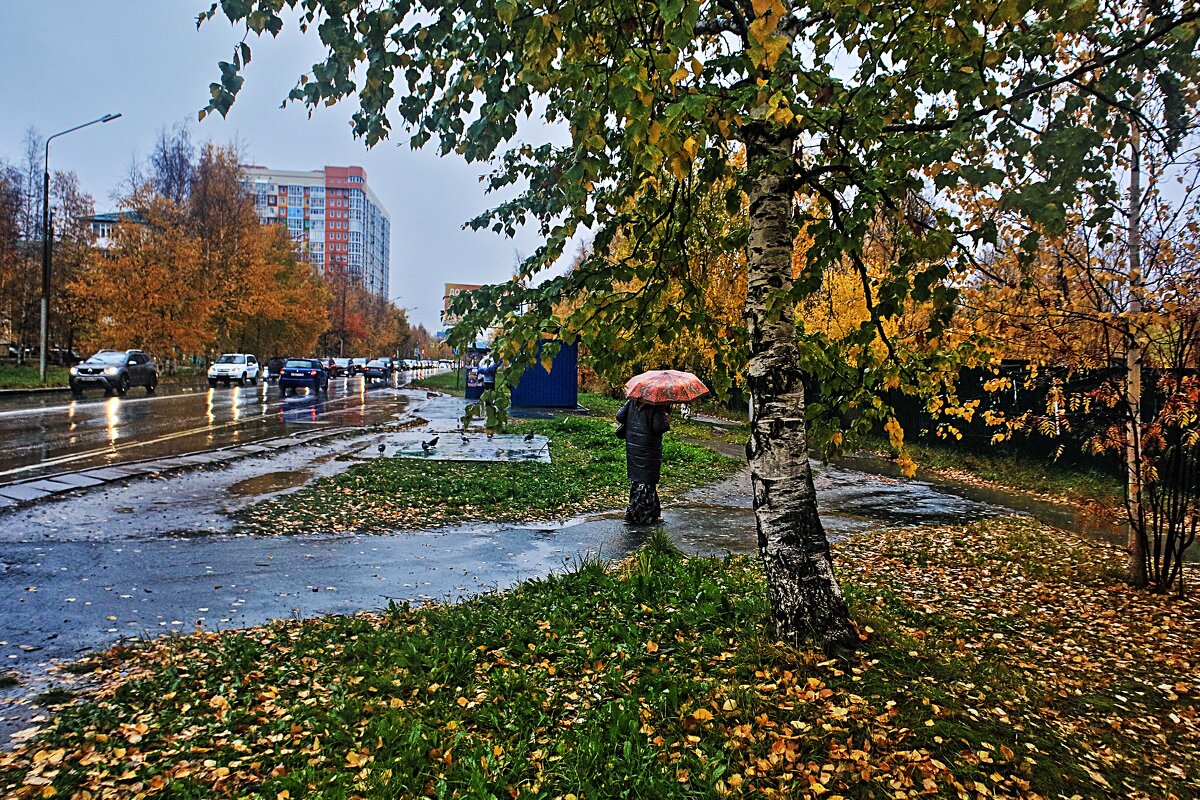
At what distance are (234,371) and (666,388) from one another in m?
38.9

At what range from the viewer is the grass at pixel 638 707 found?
3.06 m

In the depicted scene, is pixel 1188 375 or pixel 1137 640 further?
pixel 1188 375

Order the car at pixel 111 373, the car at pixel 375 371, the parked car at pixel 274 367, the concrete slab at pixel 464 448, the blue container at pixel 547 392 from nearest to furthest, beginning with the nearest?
the concrete slab at pixel 464 448
the car at pixel 111 373
the blue container at pixel 547 392
the parked car at pixel 274 367
the car at pixel 375 371

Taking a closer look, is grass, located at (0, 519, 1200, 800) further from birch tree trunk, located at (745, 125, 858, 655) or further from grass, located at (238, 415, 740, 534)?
grass, located at (238, 415, 740, 534)

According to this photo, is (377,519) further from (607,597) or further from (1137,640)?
(1137,640)

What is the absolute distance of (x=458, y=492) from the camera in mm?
10422

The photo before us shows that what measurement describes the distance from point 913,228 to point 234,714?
4458 millimetres

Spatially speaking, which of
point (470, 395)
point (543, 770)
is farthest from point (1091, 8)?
point (470, 395)

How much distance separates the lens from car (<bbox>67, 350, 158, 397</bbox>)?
27078 mm

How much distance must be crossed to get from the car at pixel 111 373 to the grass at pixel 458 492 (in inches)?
831

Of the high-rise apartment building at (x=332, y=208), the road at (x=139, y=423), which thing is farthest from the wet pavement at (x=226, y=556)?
the high-rise apartment building at (x=332, y=208)

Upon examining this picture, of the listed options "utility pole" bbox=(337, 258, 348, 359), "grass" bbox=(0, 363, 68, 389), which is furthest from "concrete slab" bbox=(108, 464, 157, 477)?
"utility pole" bbox=(337, 258, 348, 359)

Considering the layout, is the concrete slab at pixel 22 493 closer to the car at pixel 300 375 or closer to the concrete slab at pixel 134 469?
the concrete slab at pixel 134 469

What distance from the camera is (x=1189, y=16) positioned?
3.26 m
